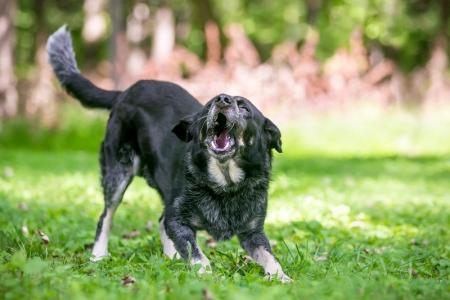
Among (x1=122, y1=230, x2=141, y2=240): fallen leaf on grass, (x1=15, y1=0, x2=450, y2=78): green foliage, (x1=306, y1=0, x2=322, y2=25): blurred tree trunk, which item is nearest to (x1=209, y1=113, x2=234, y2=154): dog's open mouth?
(x1=122, y1=230, x2=141, y2=240): fallen leaf on grass

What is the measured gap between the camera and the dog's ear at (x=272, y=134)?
5.79 meters

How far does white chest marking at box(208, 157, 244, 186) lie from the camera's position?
18.1 ft

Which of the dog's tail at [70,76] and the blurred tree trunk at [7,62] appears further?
the blurred tree trunk at [7,62]

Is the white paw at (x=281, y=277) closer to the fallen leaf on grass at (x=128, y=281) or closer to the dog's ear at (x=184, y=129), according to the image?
the fallen leaf on grass at (x=128, y=281)

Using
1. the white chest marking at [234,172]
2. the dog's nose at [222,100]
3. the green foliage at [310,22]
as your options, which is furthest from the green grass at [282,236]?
the green foliage at [310,22]

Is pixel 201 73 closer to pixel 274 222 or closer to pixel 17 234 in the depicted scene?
pixel 274 222

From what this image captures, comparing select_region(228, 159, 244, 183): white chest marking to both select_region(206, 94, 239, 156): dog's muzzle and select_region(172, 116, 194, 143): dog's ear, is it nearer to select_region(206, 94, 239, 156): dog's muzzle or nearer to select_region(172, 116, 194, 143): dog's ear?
select_region(206, 94, 239, 156): dog's muzzle

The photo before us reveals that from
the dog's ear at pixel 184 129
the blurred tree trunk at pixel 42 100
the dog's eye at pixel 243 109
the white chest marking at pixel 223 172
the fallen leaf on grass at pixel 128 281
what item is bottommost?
the blurred tree trunk at pixel 42 100

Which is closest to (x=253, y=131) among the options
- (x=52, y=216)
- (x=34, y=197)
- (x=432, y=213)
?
(x=52, y=216)

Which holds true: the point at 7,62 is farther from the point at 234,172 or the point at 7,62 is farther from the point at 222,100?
the point at 222,100

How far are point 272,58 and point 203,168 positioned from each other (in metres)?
16.7

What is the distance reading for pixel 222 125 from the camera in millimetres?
5512

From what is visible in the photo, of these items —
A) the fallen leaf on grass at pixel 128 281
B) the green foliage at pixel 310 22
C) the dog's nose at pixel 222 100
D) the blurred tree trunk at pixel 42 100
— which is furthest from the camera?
the green foliage at pixel 310 22

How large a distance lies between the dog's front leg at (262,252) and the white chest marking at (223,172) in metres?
0.44
